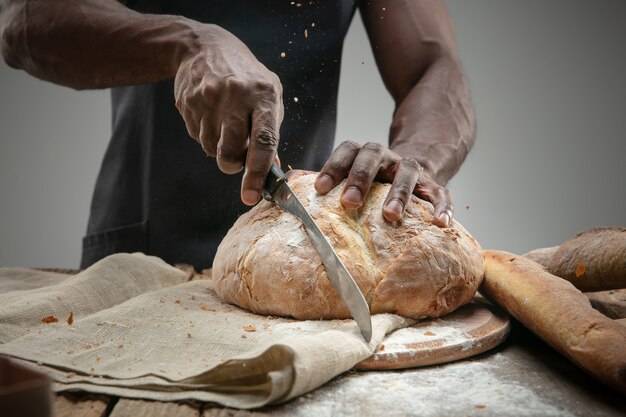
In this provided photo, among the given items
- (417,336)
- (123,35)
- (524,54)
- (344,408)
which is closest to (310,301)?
(417,336)

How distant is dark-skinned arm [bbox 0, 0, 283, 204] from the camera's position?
4.77 ft

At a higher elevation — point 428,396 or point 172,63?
point 172,63

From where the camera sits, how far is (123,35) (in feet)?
6.22

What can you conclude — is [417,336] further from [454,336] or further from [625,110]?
[625,110]

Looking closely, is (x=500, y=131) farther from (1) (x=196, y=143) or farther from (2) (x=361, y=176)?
(2) (x=361, y=176)

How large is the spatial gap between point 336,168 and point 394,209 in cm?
21

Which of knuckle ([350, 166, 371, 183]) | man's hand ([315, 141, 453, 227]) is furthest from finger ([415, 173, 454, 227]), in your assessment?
knuckle ([350, 166, 371, 183])

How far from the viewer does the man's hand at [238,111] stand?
1.44 m

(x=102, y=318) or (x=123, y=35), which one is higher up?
(x=123, y=35)

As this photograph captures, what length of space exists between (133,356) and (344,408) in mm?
475

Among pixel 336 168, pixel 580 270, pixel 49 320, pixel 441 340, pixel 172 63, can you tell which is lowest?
pixel 49 320

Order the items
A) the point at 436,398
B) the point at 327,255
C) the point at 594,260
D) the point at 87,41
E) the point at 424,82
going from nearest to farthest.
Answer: the point at 436,398, the point at 327,255, the point at 594,260, the point at 87,41, the point at 424,82

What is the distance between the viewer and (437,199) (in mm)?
1653

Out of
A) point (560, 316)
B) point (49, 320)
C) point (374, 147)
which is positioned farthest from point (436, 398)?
point (49, 320)
